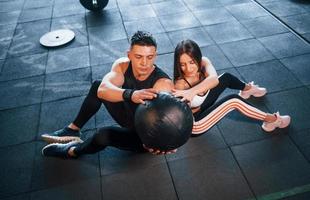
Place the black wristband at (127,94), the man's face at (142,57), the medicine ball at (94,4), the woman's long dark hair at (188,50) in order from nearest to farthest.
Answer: the black wristband at (127,94) < the man's face at (142,57) < the woman's long dark hair at (188,50) < the medicine ball at (94,4)

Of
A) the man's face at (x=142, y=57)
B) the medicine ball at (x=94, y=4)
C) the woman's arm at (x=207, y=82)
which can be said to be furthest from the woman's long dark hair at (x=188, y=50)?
the medicine ball at (x=94, y=4)

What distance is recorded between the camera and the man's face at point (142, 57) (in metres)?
3.01

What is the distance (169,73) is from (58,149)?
2.27m

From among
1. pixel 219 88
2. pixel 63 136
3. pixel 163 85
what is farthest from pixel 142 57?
pixel 63 136

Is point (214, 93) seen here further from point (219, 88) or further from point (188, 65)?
point (188, 65)

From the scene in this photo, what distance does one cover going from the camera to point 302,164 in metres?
3.46

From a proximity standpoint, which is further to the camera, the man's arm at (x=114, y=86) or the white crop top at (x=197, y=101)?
the white crop top at (x=197, y=101)

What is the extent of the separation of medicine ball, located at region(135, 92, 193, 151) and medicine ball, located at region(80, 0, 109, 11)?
16.9 ft

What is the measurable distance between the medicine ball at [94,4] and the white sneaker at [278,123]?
4.93 m

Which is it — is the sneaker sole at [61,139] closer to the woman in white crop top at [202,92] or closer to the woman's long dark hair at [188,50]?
the woman in white crop top at [202,92]

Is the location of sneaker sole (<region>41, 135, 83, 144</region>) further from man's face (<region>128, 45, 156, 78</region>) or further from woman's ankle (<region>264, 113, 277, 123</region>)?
woman's ankle (<region>264, 113, 277, 123</region>)

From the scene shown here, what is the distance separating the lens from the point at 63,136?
3875 millimetres

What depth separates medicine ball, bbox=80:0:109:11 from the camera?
6.97 meters

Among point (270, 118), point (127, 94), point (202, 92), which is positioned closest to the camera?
point (127, 94)
